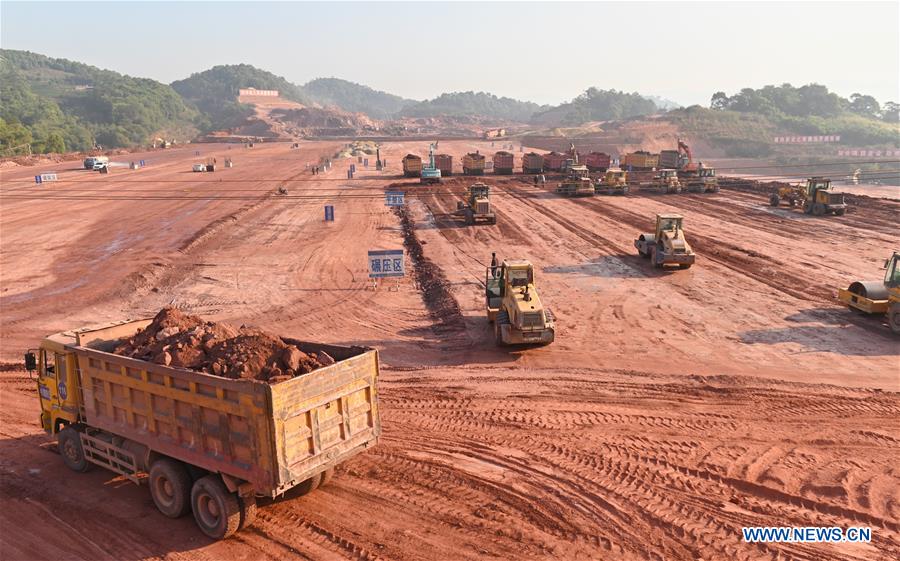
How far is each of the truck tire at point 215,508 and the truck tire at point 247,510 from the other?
7 centimetres

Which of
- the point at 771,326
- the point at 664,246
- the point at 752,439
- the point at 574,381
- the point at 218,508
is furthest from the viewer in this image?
the point at 664,246

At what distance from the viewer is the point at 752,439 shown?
1251 centimetres

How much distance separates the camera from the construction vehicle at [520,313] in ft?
56.5

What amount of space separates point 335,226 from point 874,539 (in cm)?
3221

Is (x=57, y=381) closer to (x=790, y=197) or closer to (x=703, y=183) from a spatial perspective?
(x=790, y=197)

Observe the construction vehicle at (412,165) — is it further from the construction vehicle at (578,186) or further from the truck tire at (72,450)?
the truck tire at (72,450)

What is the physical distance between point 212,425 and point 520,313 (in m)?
9.94

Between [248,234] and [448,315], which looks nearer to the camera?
[448,315]

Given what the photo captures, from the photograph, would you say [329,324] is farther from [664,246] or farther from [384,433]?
[664,246]

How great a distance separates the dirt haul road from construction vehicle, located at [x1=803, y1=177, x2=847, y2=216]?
183 centimetres

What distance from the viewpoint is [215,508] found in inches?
356

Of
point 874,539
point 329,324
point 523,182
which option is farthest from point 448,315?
point 523,182

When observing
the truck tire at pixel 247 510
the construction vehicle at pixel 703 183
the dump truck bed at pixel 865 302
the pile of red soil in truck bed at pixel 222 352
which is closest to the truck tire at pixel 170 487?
the truck tire at pixel 247 510

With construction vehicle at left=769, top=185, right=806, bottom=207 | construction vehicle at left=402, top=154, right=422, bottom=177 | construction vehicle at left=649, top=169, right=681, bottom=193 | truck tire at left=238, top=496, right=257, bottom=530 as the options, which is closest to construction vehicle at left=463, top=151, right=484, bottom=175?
construction vehicle at left=402, top=154, right=422, bottom=177
